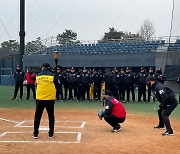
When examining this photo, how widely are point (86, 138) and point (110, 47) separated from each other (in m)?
26.5

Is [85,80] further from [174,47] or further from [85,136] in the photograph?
[174,47]

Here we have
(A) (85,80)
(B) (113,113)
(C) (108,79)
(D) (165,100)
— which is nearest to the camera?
(D) (165,100)

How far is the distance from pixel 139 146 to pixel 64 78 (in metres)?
11.5

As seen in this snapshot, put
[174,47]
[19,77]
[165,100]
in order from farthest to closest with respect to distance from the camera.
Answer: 1. [174,47]
2. [19,77]
3. [165,100]

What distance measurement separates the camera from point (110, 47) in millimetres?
34906

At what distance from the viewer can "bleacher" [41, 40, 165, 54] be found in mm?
32500

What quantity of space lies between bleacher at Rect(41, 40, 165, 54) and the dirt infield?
2052 cm

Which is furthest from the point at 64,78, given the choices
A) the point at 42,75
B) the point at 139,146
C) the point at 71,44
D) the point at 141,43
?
the point at 71,44

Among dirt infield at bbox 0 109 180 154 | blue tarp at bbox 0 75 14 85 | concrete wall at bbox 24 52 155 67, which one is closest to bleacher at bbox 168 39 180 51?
concrete wall at bbox 24 52 155 67

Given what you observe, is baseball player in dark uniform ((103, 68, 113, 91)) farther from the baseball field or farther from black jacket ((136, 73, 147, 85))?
the baseball field

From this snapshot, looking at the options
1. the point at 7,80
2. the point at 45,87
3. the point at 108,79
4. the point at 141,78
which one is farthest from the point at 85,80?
the point at 7,80

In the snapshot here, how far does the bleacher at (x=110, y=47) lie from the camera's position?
107 feet

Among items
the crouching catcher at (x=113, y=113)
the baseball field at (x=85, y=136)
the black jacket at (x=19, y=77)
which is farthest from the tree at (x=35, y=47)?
the crouching catcher at (x=113, y=113)

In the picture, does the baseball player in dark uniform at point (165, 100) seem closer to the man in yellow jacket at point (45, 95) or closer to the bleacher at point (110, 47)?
the man in yellow jacket at point (45, 95)
